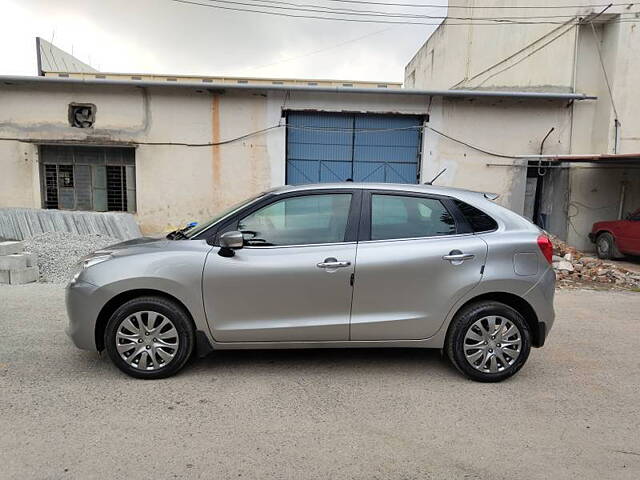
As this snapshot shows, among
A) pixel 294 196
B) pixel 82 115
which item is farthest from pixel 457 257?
pixel 82 115

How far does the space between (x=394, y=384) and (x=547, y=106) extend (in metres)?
10.9

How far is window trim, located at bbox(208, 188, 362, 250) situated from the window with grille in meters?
9.18

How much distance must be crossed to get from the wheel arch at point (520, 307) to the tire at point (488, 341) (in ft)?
0.20

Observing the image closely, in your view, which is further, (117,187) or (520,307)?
(117,187)

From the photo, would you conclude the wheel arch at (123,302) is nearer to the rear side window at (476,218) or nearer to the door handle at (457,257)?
the door handle at (457,257)

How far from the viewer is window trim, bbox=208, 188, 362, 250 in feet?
12.3

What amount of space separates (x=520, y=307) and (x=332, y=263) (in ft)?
5.73

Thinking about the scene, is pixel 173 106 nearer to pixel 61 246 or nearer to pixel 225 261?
pixel 61 246

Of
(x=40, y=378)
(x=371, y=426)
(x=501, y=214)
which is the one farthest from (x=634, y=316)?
(x=40, y=378)

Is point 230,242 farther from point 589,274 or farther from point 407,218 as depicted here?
point 589,274

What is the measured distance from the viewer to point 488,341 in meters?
3.80

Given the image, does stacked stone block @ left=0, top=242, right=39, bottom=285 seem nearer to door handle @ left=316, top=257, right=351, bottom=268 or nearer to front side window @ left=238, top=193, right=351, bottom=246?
front side window @ left=238, top=193, right=351, bottom=246

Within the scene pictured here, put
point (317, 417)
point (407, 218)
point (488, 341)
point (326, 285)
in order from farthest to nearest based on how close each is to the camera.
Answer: point (407, 218)
point (488, 341)
point (326, 285)
point (317, 417)

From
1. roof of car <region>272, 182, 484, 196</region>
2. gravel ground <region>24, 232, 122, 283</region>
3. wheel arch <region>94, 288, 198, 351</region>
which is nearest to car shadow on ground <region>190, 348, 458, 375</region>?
wheel arch <region>94, 288, 198, 351</region>
